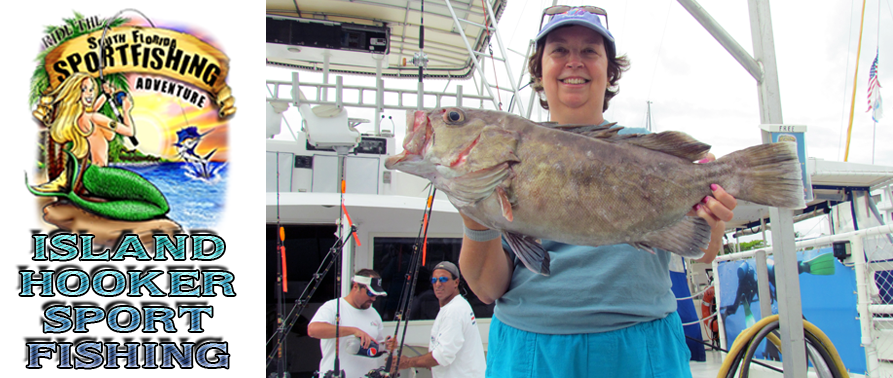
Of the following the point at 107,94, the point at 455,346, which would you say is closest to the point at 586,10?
the point at 107,94

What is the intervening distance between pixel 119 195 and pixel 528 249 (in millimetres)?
1971

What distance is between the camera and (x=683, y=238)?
1422mm

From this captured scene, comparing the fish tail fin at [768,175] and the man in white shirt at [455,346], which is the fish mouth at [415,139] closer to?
the fish tail fin at [768,175]

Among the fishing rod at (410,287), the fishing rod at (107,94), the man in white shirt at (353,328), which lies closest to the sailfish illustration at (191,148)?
the fishing rod at (107,94)

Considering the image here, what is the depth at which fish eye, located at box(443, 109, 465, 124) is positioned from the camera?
142 centimetres

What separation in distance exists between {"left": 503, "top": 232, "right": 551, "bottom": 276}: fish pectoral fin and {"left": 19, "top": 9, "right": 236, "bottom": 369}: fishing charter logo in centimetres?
148

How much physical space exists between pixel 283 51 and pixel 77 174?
6369mm

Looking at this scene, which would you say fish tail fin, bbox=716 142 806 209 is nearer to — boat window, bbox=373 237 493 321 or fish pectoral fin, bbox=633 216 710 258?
fish pectoral fin, bbox=633 216 710 258

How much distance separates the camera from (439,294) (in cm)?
559

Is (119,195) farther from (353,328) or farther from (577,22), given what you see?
(353,328)

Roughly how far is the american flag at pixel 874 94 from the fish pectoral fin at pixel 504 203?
1384cm

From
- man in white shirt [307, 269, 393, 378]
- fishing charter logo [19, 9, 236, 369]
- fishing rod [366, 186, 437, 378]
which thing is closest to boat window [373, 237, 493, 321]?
fishing rod [366, 186, 437, 378]

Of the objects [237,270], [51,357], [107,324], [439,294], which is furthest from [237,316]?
[439,294]

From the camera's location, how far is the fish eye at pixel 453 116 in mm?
1415
